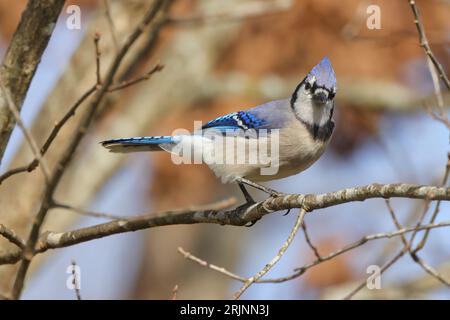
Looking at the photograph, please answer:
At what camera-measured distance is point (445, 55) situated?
7.73 metres

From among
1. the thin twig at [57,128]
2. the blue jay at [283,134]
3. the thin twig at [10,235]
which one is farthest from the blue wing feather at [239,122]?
the thin twig at [10,235]

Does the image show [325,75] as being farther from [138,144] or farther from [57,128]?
[57,128]

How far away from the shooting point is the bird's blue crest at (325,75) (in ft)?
13.9

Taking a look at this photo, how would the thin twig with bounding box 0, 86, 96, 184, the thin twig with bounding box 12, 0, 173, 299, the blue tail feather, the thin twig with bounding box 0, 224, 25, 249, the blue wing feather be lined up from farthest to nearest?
the blue wing feather
the blue tail feather
the thin twig with bounding box 0, 224, 25, 249
the thin twig with bounding box 0, 86, 96, 184
the thin twig with bounding box 12, 0, 173, 299

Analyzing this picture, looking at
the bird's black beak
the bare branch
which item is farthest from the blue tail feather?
the bird's black beak

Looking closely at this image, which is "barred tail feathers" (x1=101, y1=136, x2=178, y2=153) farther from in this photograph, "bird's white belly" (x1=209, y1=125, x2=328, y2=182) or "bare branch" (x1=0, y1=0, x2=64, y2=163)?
"bare branch" (x1=0, y1=0, x2=64, y2=163)

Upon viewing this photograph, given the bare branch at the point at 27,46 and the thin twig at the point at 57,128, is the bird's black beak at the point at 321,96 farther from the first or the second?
the thin twig at the point at 57,128

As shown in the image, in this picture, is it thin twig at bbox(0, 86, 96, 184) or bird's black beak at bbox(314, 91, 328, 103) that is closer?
thin twig at bbox(0, 86, 96, 184)

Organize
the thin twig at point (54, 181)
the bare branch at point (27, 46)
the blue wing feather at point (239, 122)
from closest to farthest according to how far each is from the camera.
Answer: the thin twig at point (54, 181)
the bare branch at point (27, 46)
the blue wing feather at point (239, 122)

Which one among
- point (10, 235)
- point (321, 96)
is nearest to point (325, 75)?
point (321, 96)

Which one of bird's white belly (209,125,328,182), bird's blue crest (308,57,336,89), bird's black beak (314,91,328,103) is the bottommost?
bird's white belly (209,125,328,182)

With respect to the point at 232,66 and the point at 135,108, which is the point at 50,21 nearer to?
the point at 135,108

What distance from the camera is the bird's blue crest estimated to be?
167 inches
